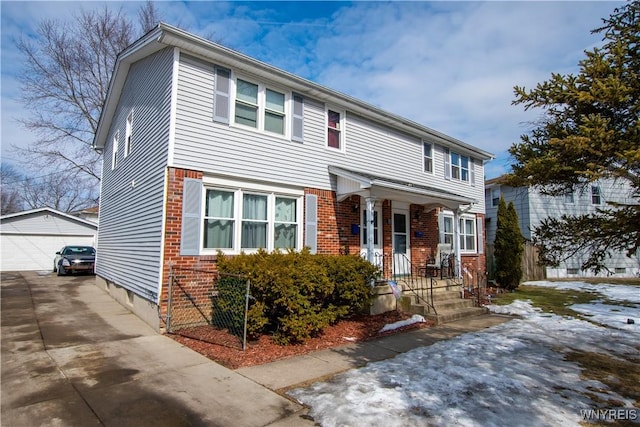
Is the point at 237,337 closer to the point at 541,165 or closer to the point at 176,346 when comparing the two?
the point at 176,346

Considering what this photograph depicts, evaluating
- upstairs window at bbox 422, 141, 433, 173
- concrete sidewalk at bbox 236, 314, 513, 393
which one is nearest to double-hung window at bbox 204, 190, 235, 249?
concrete sidewalk at bbox 236, 314, 513, 393

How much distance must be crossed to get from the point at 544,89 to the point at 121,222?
11.2 metres

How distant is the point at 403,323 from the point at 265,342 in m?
3.32

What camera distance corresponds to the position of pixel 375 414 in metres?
3.92

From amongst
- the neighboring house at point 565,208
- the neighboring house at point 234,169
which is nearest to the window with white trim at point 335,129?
the neighboring house at point 234,169

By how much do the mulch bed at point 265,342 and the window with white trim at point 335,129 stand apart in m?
5.11

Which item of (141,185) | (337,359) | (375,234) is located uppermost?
(141,185)

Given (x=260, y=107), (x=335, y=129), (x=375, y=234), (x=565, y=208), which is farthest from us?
(x=565, y=208)

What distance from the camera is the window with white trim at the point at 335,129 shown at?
10734 mm

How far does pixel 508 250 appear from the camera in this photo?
48.5ft

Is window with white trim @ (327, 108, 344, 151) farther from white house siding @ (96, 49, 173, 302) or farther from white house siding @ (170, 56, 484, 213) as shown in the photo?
white house siding @ (96, 49, 173, 302)

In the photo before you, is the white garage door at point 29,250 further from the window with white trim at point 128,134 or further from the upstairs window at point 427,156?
the upstairs window at point 427,156

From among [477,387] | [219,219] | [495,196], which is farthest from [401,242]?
[495,196]

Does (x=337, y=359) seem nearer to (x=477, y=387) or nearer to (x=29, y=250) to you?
(x=477, y=387)
